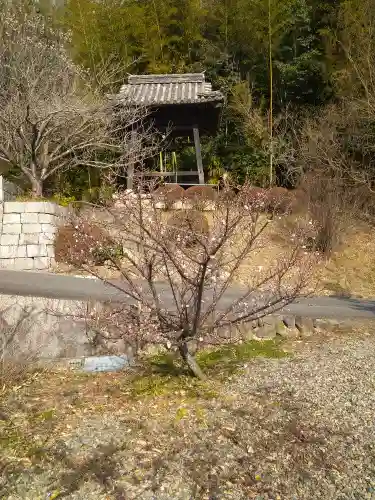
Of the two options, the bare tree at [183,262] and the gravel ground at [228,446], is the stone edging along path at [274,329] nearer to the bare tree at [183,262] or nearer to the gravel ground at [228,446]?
the bare tree at [183,262]

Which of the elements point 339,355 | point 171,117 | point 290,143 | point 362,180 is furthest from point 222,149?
point 339,355

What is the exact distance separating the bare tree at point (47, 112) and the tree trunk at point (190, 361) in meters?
5.21

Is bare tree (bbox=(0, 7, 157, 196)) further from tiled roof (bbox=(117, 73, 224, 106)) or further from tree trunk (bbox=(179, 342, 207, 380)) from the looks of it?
tree trunk (bbox=(179, 342, 207, 380))

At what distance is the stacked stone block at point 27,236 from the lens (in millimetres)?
7492

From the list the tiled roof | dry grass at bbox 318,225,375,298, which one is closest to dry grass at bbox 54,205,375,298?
dry grass at bbox 318,225,375,298

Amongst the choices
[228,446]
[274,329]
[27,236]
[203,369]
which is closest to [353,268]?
[274,329]

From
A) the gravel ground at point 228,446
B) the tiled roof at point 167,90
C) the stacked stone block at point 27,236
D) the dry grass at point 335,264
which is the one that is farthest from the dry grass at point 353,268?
the stacked stone block at point 27,236

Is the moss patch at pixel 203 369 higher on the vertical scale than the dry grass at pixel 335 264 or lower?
lower

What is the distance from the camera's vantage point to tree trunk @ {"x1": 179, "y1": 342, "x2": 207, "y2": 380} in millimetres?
3444

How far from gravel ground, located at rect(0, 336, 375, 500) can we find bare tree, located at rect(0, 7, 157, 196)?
568 cm

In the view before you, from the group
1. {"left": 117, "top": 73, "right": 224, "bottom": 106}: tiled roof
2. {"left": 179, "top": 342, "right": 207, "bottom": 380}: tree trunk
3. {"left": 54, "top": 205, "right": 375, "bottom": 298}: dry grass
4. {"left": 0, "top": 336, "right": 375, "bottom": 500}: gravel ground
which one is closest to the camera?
{"left": 0, "top": 336, "right": 375, "bottom": 500}: gravel ground

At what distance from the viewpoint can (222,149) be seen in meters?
15.2

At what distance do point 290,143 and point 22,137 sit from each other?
25.8 feet

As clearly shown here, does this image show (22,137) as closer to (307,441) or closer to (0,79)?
(0,79)
